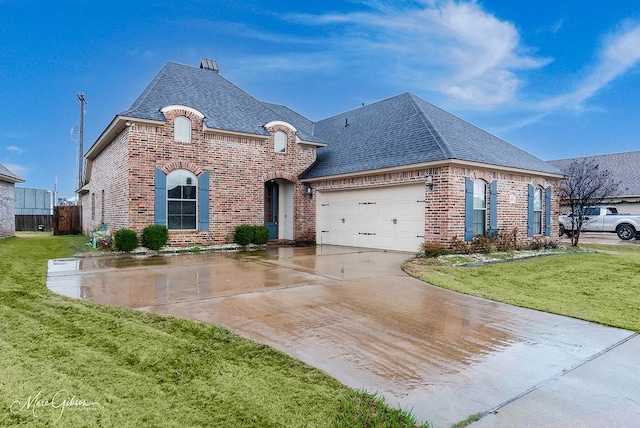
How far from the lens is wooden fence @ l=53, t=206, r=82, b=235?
22.4 metres

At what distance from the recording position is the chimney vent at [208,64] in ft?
57.7

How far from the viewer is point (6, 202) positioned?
57.8ft

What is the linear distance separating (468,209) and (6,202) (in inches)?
800

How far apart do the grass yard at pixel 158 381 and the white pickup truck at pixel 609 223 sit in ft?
63.7

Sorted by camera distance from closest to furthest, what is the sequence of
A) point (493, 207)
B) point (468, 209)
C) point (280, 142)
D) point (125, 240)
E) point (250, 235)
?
point (468, 209)
point (125, 240)
point (493, 207)
point (250, 235)
point (280, 142)

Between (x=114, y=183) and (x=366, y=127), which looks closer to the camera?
(x=114, y=183)

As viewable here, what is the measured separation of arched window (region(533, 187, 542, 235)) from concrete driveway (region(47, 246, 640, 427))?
872 centimetres

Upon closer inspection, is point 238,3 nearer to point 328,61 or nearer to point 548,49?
point 328,61

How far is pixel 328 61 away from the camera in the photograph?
→ 1956 centimetres

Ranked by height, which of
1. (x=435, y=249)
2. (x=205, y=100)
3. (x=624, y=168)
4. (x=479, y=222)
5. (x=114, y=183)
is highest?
(x=205, y=100)

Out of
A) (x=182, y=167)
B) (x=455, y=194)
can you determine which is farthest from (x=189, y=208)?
(x=455, y=194)

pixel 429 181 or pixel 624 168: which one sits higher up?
pixel 624 168

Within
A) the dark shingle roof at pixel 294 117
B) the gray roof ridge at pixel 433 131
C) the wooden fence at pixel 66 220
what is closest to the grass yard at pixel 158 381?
the gray roof ridge at pixel 433 131

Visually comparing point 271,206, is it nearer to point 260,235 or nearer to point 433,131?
point 260,235
